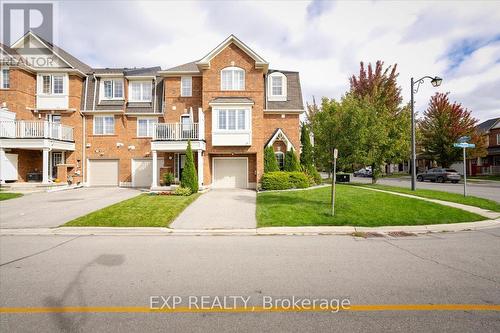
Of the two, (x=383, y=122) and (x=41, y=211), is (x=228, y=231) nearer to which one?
(x=41, y=211)

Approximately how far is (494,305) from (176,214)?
9404 millimetres

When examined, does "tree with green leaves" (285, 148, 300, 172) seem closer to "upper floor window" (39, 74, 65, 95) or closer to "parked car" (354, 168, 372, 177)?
"upper floor window" (39, 74, 65, 95)

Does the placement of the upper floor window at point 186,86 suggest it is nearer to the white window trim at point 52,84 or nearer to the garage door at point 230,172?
the garage door at point 230,172

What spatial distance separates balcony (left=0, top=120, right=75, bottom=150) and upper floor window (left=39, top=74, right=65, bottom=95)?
3.68 meters

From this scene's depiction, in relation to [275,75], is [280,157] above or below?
below

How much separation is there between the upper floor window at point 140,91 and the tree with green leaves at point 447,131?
30.3 meters

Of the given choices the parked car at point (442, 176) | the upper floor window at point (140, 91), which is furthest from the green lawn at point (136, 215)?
the parked car at point (442, 176)

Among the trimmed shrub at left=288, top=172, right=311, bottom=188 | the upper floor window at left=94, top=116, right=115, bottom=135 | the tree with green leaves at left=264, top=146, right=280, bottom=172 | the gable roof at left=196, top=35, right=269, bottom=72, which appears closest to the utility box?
the trimmed shrub at left=288, top=172, right=311, bottom=188

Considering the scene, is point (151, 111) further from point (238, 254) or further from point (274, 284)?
point (274, 284)

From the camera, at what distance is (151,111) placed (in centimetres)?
2116

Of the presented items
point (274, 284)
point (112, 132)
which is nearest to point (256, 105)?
point (112, 132)

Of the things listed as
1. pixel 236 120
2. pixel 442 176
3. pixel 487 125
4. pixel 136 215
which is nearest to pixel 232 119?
pixel 236 120

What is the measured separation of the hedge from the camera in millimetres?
17391

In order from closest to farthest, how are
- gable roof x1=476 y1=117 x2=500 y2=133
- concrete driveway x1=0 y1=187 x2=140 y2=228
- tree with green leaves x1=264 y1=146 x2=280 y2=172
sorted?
concrete driveway x1=0 y1=187 x2=140 y2=228
tree with green leaves x1=264 y1=146 x2=280 y2=172
gable roof x1=476 y1=117 x2=500 y2=133
